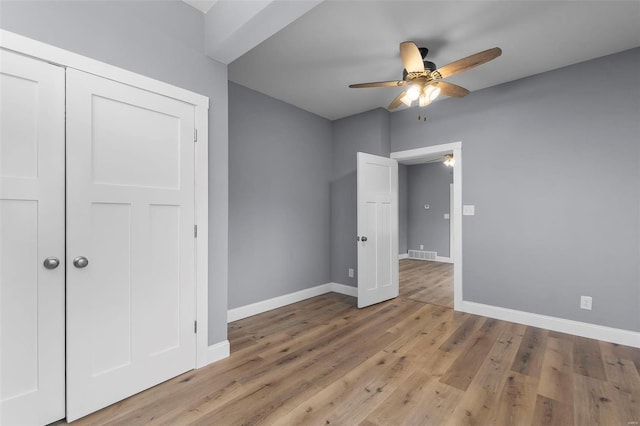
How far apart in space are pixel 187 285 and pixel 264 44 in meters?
2.13

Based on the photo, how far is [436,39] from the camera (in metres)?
2.44

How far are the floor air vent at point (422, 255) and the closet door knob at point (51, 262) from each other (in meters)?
7.28

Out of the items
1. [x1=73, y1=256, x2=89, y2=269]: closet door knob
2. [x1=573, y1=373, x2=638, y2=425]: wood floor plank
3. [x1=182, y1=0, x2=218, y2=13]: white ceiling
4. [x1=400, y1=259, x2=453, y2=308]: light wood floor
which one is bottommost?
[x1=400, y1=259, x2=453, y2=308]: light wood floor

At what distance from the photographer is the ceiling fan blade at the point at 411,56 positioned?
6.82ft

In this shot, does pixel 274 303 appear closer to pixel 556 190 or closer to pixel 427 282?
pixel 427 282

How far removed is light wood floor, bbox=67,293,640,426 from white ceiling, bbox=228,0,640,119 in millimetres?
2665

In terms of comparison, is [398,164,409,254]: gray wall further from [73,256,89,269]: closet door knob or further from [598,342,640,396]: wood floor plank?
[73,256,89,269]: closet door knob

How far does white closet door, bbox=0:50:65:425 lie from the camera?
1.43 m

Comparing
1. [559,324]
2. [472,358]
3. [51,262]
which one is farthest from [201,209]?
[559,324]

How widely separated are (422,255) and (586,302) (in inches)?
186

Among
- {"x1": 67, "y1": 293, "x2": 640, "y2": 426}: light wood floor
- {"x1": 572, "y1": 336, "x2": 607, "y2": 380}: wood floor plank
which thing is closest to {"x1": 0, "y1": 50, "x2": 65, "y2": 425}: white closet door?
{"x1": 67, "y1": 293, "x2": 640, "y2": 426}: light wood floor

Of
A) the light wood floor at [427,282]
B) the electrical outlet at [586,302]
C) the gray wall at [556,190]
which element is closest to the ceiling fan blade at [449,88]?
the gray wall at [556,190]

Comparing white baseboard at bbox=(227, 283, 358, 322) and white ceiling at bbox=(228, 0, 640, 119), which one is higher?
white ceiling at bbox=(228, 0, 640, 119)

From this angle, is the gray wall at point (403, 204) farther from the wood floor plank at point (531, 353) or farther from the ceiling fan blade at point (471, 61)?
the ceiling fan blade at point (471, 61)
